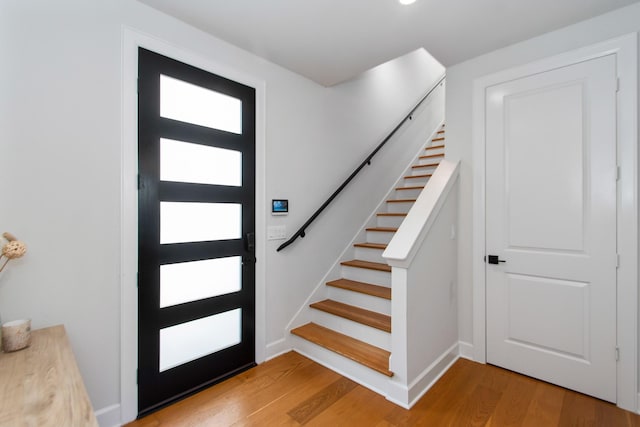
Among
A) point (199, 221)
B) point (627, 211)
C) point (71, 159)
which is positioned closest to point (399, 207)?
point (627, 211)

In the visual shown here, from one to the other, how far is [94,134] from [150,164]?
0.32 meters

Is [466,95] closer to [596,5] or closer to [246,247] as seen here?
[596,5]

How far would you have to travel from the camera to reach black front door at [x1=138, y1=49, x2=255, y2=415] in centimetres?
187

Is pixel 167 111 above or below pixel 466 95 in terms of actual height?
below

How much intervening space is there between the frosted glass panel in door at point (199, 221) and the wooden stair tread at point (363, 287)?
1.17m

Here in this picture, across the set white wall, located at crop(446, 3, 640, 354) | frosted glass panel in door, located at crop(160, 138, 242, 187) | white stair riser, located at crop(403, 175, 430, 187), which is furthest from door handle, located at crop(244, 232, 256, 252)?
white stair riser, located at crop(403, 175, 430, 187)

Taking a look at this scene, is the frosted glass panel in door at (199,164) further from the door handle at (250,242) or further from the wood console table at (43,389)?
the wood console table at (43,389)

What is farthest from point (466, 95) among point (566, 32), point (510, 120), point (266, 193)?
point (266, 193)

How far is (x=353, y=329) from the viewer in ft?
8.22

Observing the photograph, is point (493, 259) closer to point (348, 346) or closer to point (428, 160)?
point (348, 346)

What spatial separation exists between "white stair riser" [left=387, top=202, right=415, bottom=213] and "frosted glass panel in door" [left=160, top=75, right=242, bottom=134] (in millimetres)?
2271

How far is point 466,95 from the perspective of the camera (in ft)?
8.55

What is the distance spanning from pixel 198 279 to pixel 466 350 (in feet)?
7.70

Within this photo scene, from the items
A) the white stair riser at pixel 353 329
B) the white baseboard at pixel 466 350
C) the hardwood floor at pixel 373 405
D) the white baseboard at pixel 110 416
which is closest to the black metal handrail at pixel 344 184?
the white stair riser at pixel 353 329
